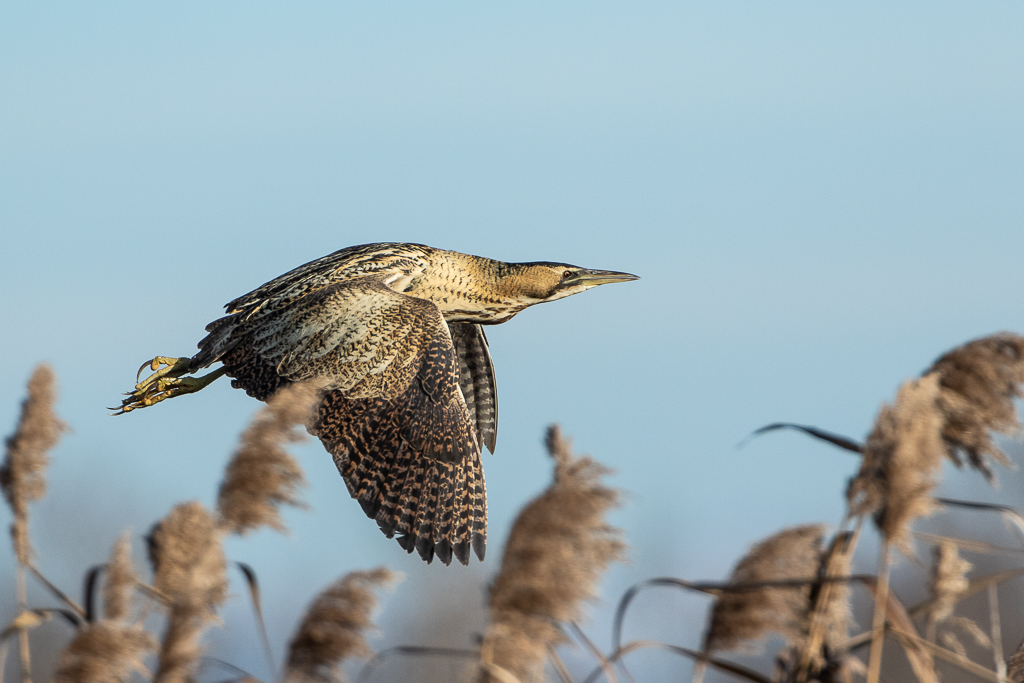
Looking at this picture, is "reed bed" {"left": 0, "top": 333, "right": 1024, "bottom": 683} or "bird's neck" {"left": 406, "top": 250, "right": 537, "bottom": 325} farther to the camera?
"bird's neck" {"left": 406, "top": 250, "right": 537, "bottom": 325}

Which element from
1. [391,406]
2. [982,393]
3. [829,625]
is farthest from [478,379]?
[829,625]

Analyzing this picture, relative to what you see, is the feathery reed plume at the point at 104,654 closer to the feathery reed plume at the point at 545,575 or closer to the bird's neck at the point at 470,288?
the feathery reed plume at the point at 545,575

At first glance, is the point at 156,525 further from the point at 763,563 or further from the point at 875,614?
the point at 875,614

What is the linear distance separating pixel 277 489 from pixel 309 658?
1.26 ft

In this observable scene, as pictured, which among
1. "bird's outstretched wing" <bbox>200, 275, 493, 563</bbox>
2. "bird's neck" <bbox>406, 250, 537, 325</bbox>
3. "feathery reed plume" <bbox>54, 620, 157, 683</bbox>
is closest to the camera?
"feathery reed plume" <bbox>54, 620, 157, 683</bbox>

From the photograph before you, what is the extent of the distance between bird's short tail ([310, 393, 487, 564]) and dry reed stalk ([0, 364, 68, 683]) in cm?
223

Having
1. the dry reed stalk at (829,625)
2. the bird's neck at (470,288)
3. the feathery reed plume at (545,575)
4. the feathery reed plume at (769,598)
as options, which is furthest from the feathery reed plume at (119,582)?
the bird's neck at (470,288)

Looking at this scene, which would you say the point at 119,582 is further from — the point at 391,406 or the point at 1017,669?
the point at 391,406

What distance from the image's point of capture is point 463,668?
8.87ft

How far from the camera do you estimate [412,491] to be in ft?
18.9

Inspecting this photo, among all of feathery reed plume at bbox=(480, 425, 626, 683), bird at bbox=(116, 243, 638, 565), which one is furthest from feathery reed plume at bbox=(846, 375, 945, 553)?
bird at bbox=(116, 243, 638, 565)

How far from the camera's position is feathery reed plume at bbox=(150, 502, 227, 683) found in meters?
2.36

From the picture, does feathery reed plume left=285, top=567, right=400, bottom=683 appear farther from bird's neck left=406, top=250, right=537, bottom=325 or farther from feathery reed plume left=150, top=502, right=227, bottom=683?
bird's neck left=406, top=250, right=537, bottom=325

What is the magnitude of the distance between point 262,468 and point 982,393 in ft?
5.83
